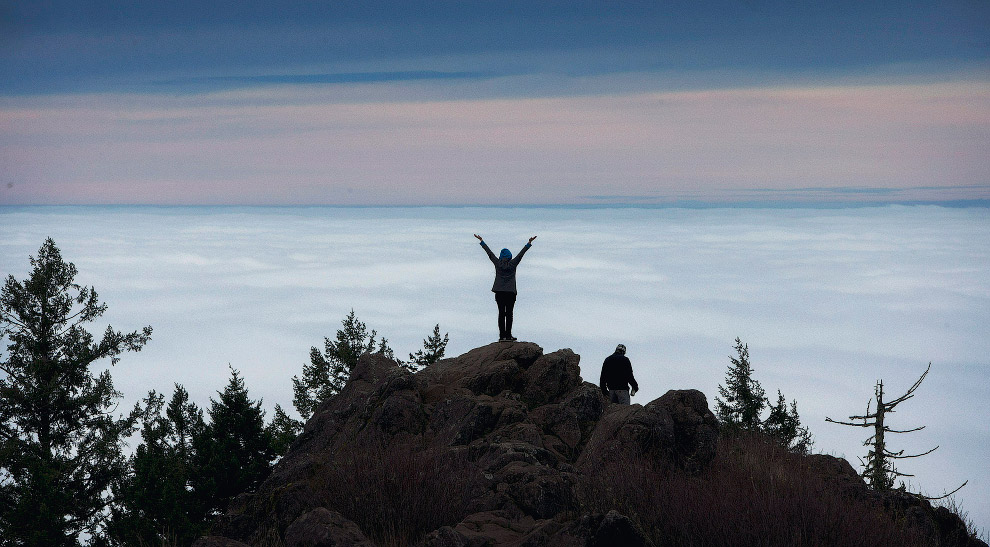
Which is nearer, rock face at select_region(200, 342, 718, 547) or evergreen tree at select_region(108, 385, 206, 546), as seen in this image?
rock face at select_region(200, 342, 718, 547)

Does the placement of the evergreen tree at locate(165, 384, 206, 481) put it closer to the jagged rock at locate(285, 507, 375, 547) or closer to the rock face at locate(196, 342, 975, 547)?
the rock face at locate(196, 342, 975, 547)

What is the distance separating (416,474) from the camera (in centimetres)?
1310

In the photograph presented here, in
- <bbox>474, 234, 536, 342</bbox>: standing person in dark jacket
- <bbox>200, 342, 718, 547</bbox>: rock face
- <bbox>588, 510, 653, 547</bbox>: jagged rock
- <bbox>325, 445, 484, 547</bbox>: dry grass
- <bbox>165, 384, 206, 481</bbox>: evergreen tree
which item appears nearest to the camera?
<bbox>588, 510, 653, 547</bbox>: jagged rock

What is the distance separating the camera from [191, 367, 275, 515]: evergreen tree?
91.7 ft

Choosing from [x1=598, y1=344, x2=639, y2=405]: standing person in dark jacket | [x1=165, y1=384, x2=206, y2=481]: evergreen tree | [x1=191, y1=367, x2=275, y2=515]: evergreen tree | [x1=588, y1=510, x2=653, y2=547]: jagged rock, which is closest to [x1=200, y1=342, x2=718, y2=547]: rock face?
[x1=588, y1=510, x2=653, y2=547]: jagged rock

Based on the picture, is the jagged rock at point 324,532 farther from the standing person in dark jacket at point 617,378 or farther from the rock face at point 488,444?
the standing person in dark jacket at point 617,378

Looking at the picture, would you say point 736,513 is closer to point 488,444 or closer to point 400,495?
point 400,495

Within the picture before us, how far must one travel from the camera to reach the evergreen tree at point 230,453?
2795 cm

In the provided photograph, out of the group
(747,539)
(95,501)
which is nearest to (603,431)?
(747,539)

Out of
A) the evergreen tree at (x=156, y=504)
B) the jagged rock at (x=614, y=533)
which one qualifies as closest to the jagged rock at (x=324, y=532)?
the jagged rock at (x=614, y=533)

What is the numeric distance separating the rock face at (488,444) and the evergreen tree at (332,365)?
15853 millimetres

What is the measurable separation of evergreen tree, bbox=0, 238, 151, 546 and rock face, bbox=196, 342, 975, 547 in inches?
745

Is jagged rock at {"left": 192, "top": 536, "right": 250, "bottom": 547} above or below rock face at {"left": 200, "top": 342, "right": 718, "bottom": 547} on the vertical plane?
below

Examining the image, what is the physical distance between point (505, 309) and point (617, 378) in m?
4.38
